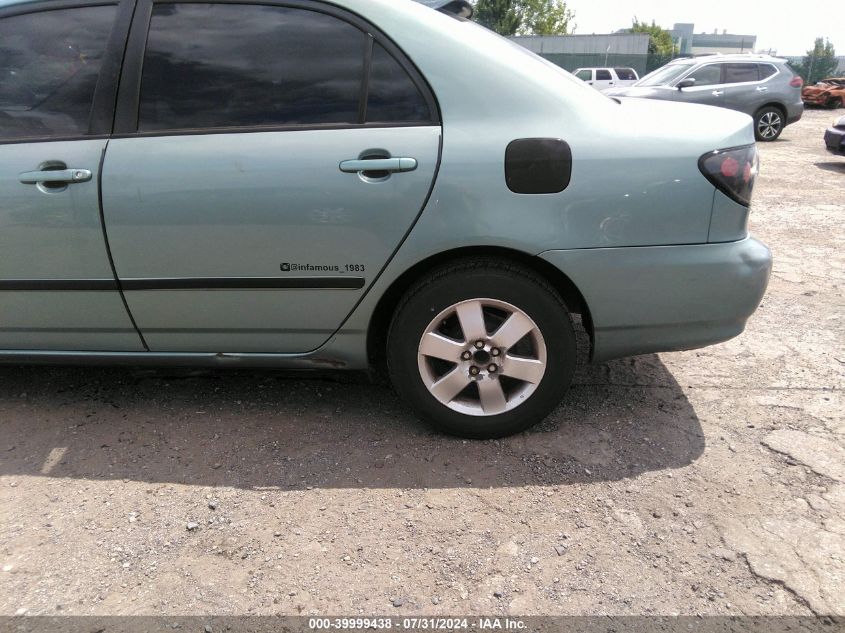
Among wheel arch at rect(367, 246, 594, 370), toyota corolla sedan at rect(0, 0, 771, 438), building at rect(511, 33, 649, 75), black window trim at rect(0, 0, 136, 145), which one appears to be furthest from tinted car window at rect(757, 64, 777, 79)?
building at rect(511, 33, 649, 75)

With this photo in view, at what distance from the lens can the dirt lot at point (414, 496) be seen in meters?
1.92

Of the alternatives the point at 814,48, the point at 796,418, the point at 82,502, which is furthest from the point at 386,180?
the point at 814,48

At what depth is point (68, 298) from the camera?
8.44 ft

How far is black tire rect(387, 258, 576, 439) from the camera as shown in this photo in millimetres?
2406

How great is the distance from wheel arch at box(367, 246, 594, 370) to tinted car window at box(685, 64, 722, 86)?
39.0 ft

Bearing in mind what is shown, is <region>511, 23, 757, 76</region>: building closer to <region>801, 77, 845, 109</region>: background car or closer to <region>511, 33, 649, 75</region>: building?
<region>511, 33, 649, 75</region>: building

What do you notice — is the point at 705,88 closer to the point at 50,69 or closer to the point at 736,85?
the point at 736,85

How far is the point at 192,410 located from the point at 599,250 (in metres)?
1.86

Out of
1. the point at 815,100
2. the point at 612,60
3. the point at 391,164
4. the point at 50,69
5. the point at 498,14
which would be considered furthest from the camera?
the point at 498,14

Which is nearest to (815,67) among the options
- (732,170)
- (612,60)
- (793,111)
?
(612,60)

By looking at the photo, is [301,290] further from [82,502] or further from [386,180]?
[82,502]

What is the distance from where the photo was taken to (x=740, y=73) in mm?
12688

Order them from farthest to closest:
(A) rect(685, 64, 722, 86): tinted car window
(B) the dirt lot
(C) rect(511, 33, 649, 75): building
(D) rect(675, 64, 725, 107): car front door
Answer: (C) rect(511, 33, 649, 75): building → (A) rect(685, 64, 722, 86): tinted car window → (D) rect(675, 64, 725, 107): car front door → (B) the dirt lot

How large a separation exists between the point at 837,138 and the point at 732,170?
28.1 feet
